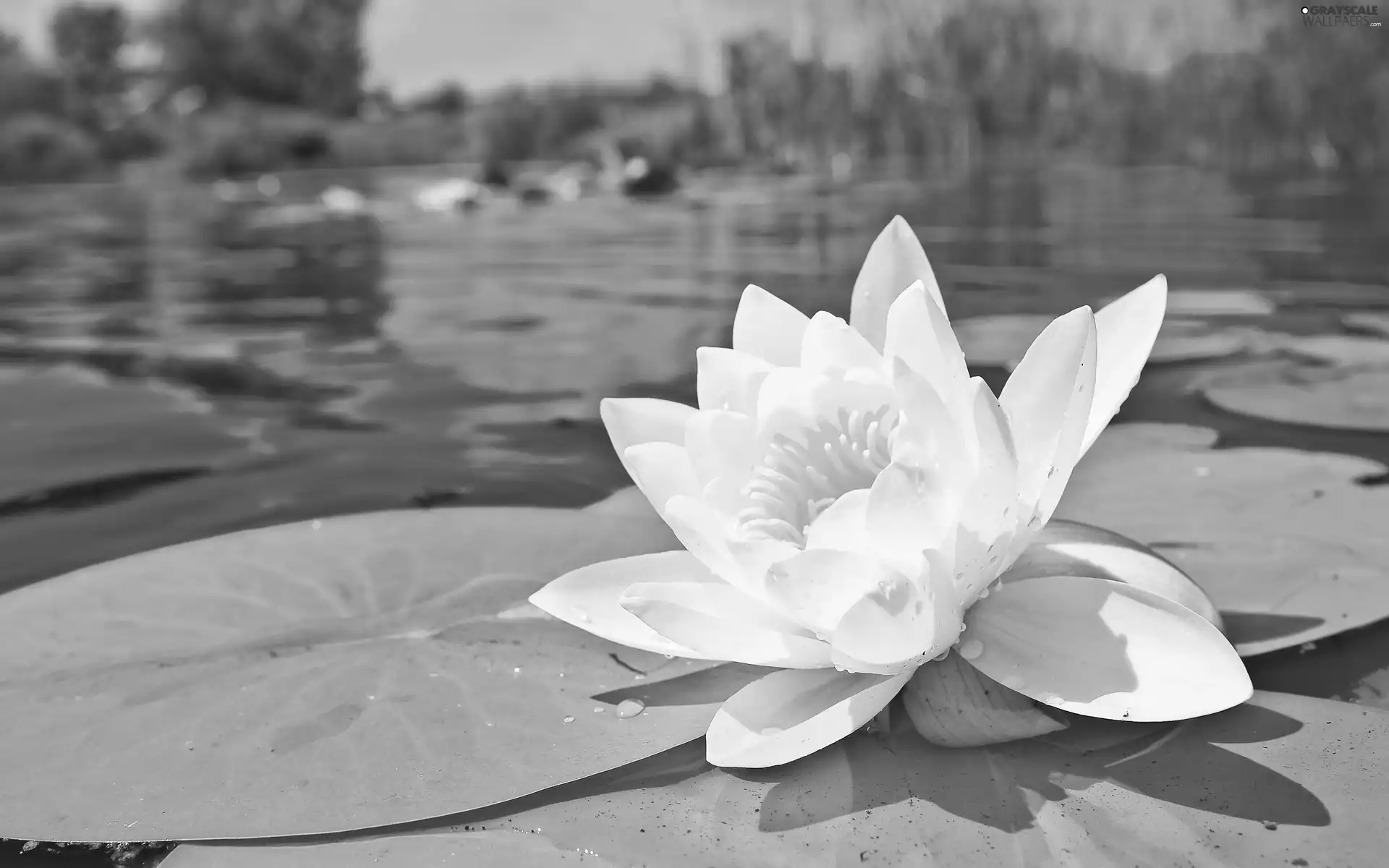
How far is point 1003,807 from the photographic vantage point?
0.65m

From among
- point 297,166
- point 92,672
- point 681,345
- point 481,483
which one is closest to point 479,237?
point 681,345

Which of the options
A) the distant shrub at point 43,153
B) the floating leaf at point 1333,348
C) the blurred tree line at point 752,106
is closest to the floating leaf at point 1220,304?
the floating leaf at point 1333,348

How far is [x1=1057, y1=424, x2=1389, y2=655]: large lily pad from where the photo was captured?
0.91 m

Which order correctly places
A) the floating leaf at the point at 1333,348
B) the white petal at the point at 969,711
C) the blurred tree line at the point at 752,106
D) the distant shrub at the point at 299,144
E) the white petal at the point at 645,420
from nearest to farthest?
the white petal at the point at 969,711
the white petal at the point at 645,420
the floating leaf at the point at 1333,348
the blurred tree line at the point at 752,106
the distant shrub at the point at 299,144

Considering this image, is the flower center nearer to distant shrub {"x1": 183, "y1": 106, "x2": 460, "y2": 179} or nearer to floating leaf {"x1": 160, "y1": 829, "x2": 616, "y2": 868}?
floating leaf {"x1": 160, "y1": 829, "x2": 616, "y2": 868}

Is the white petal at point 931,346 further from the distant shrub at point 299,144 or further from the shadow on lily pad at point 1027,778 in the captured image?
the distant shrub at point 299,144

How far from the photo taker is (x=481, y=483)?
1.52 meters

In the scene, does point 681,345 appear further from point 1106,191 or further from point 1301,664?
point 1106,191

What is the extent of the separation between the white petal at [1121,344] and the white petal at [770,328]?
24 cm

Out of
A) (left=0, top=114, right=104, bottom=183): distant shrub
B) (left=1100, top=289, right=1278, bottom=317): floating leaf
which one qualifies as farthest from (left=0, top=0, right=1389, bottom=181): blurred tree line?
(left=1100, top=289, right=1278, bottom=317): floating leaf

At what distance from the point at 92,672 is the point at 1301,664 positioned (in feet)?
3.38

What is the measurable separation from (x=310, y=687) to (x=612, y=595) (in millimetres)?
260

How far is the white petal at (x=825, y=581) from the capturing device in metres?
0.65

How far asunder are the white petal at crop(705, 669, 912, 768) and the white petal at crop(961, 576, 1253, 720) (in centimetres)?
8
